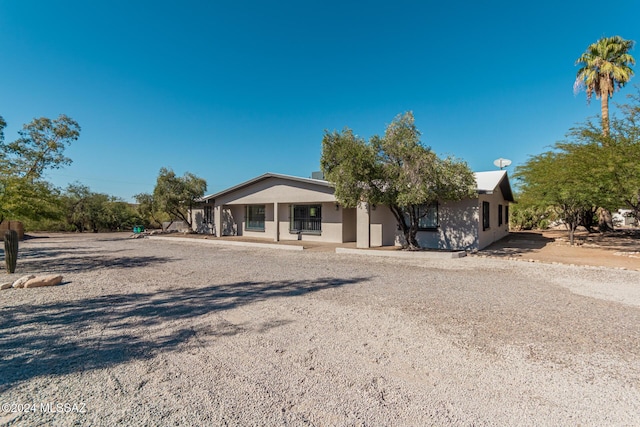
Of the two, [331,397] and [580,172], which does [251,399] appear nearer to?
[331,397]

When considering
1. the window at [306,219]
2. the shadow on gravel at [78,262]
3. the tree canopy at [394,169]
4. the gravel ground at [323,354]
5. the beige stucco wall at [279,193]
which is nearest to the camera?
the gravel ground at [323,354]

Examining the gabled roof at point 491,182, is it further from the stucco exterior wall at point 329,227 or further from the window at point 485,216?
the stucco exterior wall at point 329,227

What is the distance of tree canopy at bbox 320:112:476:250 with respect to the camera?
10.8 m

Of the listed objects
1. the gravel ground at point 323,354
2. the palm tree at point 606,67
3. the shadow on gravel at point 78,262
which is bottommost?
the gravel ground at point 323,354

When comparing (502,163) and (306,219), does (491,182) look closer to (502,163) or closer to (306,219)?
(502,163)

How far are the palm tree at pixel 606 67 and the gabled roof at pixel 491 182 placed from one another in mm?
9026

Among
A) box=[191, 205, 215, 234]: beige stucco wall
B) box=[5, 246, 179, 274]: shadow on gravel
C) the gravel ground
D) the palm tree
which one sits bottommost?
the gravel ground

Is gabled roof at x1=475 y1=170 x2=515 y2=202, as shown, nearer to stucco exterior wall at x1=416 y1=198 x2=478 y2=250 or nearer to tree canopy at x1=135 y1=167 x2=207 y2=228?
stucco exterior wall at x1=416 y1=198 x2=478 y2=250

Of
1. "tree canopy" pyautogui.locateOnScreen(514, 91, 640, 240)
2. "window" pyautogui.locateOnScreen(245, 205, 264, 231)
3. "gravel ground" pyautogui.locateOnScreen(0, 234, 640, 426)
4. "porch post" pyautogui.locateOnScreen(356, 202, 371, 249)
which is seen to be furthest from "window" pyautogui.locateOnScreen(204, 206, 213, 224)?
"tree canopy" pyautogui.locateOnScreen(514, 91, 640, 240)

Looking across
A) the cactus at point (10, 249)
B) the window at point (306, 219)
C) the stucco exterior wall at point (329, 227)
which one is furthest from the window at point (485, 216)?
the cactus at point (10, 249)

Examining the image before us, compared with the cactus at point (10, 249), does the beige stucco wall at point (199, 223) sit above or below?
above

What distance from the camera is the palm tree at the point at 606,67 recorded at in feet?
65.0

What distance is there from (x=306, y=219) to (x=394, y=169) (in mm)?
8147

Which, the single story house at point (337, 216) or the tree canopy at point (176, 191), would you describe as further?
the tree canopy at point (176, 191)
